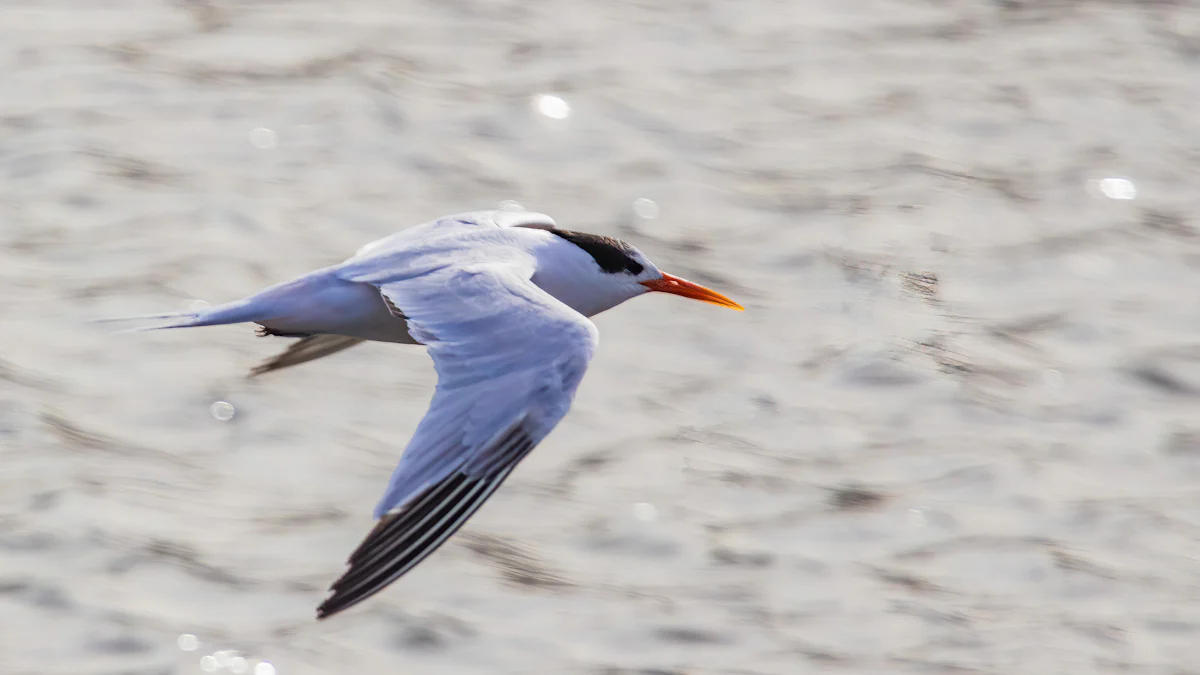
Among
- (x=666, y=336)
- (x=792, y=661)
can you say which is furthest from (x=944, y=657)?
(x=666, y=336)

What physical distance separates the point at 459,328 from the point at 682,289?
1542 millimetres

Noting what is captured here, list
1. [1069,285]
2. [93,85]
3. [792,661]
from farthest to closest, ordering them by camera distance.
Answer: [93,85] → [1069,285] → [792,661]

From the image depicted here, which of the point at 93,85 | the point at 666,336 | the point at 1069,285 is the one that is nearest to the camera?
the point at 666,336

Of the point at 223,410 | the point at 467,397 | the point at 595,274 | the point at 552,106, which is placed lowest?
the point at 223,410

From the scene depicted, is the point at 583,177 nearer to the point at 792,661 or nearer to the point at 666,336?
the point at 666,336

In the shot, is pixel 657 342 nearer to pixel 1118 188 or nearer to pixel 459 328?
pixel 459 328

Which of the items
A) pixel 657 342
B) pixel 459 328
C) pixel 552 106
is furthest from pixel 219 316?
pixel 552 106

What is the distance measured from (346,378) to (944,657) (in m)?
2.89

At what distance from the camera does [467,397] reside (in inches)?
214

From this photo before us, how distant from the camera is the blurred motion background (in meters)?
7.02

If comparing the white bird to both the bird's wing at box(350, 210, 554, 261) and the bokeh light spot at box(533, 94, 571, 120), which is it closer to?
the bird's wing at box(350, 210, 554, 261)

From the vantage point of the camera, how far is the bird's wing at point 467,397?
502cm

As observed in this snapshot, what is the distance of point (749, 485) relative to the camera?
7.82 m

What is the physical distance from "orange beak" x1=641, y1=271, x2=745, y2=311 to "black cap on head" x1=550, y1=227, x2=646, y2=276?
0.35 ft
